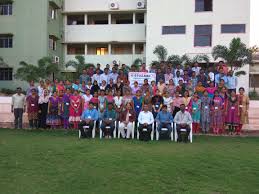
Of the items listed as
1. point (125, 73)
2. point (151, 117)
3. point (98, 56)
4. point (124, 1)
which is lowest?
point (151, 117)

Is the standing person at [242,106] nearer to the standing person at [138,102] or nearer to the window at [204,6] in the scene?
the standing person at [138,102]

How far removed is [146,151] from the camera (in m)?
9.66

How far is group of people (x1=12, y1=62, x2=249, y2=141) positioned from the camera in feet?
40.9

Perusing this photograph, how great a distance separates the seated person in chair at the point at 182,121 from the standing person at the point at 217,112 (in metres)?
1.45

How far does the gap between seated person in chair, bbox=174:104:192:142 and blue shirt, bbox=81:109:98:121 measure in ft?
8.63

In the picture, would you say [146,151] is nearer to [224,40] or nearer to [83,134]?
[83,134]

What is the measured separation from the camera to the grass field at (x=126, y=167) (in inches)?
268

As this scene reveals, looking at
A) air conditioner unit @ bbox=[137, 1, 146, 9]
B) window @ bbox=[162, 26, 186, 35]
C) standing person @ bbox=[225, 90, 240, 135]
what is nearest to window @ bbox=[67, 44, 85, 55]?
air conditioner unit @ bbox=[137, 1, 146, 9]

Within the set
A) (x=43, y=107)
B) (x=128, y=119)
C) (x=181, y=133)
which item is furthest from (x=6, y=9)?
(x=181, y=133)

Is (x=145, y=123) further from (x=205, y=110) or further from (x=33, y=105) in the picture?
(x=33, y=105)

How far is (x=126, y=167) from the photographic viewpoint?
26.1ft

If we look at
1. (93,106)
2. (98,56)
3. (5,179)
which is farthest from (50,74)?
(5,179)

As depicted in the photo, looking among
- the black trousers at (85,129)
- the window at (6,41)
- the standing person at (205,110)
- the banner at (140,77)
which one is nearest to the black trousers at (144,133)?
the black trousers at (85,129)

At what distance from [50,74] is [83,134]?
15861mm
